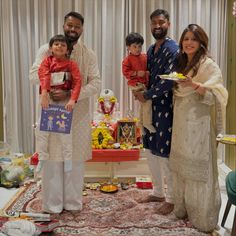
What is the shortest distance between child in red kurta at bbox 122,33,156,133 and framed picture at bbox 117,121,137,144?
759 mm

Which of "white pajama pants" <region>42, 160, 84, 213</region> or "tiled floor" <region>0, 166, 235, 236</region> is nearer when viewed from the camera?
"tiled floor" <region>0, 166, 235, 236</region>

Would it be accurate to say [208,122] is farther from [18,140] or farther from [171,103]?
[18,140]

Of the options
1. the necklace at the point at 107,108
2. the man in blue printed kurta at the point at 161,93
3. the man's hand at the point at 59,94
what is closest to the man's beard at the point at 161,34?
the man in blue printed kurta at the point at 161,93

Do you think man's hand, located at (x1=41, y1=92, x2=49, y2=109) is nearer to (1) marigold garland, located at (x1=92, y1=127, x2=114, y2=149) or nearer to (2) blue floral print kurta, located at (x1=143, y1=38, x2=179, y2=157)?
(2) blue floral print kurta, located at (x1=143, y1=38, x2=179, y2=157)

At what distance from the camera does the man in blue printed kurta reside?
9.16ft

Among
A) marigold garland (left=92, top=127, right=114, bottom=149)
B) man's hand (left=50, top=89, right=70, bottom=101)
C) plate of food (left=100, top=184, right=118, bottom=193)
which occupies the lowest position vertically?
plate of food (left=100, top=184, right=118, bottom=193)

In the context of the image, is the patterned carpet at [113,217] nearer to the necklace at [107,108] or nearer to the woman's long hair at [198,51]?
the necklace at [107,108]

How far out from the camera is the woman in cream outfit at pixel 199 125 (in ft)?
8.11

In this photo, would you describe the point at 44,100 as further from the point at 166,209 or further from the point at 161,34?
the point at 166,209

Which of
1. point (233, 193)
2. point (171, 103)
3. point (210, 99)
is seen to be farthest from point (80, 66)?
point (233, 193)

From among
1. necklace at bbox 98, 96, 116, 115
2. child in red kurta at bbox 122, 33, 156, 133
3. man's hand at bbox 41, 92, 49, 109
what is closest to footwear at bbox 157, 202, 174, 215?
child in red kurta at bbox 122, 33, 156, 133

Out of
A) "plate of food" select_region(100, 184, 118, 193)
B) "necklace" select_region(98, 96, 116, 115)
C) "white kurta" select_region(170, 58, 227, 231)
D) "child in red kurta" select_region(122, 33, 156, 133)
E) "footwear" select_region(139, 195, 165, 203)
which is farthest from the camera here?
"necklace" select_region(98, 96, 116, 115)

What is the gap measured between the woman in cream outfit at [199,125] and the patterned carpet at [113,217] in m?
0.21

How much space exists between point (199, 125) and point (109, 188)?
129 centimetres
